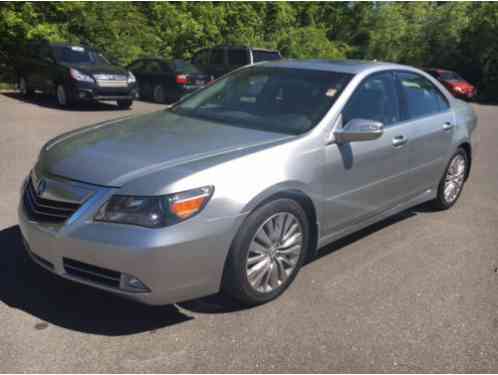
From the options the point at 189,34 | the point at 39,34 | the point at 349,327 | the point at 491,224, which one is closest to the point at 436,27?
the point at 189,34

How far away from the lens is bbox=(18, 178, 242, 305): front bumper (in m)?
3.07

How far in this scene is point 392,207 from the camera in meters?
4.95

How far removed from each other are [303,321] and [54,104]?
1232cm

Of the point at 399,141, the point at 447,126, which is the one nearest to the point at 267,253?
the point at 399,141

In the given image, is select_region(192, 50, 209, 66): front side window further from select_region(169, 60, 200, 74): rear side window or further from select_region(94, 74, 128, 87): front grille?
select_region(94, 74, 128, 87): front grille

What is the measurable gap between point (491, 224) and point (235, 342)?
11.6 feet

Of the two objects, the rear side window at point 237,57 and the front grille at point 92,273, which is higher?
the front grille at point 92,273

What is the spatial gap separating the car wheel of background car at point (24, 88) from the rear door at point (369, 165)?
12851 mm

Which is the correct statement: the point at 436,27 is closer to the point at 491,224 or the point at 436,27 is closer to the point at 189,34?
the point at 189,34

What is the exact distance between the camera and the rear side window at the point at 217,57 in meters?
17.7

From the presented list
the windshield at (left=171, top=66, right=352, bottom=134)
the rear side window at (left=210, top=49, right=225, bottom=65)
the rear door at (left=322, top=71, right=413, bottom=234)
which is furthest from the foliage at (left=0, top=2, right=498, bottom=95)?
the rear door at (left=322, top=71, right=413, bottom=234)

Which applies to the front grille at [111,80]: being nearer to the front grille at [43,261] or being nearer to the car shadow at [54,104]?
the car shadow at [54,104]

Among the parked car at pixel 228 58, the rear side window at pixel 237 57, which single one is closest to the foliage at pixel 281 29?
the parked car at pixel 228 58

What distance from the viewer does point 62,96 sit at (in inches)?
533
